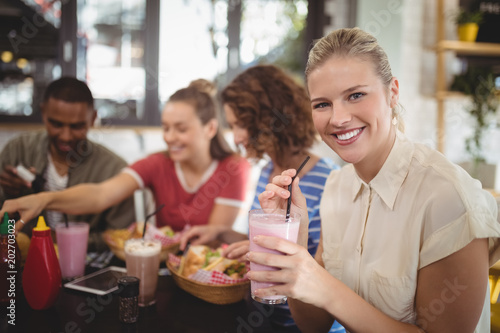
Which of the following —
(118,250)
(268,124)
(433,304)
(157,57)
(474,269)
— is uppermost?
(157,57)

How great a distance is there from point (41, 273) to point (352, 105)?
105cm

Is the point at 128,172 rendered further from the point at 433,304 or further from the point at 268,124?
the point at 433,304

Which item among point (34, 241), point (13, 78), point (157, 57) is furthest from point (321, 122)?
point (13, 78)

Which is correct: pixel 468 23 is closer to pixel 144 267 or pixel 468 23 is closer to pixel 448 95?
pixel 448 95

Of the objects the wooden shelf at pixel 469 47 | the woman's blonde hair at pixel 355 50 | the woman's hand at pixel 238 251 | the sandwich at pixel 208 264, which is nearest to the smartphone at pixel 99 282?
the sandwich at pixel 208 264

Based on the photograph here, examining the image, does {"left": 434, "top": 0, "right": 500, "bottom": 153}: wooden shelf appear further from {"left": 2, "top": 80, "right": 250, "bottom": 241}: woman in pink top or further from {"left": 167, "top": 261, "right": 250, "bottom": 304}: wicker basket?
{"left": 167, "top": 261, "right": 250, "bottom": 304}: wicker basket

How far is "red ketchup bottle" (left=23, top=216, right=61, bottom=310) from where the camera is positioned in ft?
4.10

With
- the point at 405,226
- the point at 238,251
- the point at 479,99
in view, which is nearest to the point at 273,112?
the point at 238,251

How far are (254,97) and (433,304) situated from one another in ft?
4.00

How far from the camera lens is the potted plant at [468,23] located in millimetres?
3893

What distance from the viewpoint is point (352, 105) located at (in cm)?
108

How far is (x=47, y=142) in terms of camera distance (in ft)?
7.86

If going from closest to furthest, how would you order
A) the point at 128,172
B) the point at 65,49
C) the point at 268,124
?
the point at 268,124 < the point at 128,172 < the point at 65,49

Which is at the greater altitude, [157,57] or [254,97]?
[157,57]
